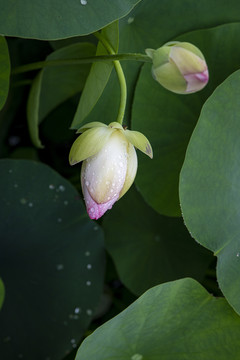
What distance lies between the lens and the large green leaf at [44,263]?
41.7 inches

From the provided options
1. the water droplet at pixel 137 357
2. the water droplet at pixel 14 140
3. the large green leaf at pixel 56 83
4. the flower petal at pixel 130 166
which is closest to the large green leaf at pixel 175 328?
the water droplet at pixel 137 357

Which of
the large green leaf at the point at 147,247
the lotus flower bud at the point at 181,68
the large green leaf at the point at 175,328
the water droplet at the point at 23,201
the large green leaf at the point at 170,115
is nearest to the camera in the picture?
the lotus flower bud at the point at 181,68

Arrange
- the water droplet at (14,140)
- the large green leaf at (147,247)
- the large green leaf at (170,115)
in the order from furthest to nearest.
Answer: the water droplet at (14,140), the large green leaf at (147,247), the large green leaf at (170,115)

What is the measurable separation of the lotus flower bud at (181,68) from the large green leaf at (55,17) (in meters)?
0.10

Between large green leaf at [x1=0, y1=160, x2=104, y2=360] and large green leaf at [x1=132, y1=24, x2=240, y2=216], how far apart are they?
18 centimetres

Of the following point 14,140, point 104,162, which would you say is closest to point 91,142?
point 104,162

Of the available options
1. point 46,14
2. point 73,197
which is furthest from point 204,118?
point 73,197

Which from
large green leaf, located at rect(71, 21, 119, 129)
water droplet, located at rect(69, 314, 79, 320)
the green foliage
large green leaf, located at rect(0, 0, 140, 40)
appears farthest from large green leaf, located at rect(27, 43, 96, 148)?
water droplet, located at rect(69, 314, 79, 320)

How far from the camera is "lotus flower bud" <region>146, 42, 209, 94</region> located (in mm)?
667

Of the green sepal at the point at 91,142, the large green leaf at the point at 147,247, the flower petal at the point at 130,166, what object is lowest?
the large green leaf at the point at 147,247

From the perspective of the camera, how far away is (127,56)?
73 centimetres

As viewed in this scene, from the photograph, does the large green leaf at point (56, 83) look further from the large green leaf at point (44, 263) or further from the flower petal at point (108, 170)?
the flower petal at point (108, 170)

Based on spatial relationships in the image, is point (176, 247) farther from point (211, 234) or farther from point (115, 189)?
point (115, 189)

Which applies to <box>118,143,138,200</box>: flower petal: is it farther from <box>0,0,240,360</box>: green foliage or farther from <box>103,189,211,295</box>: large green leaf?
<box>103,189,211,295</box>: large green leaf
